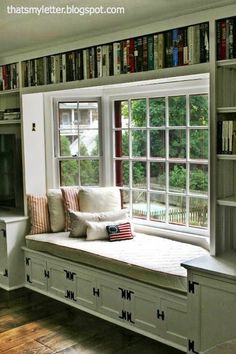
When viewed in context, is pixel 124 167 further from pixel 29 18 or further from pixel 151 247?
pixel 29 18

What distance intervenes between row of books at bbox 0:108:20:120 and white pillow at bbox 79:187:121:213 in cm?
108

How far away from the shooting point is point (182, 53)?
331 cm

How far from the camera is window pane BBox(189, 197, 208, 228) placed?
4.00 metres

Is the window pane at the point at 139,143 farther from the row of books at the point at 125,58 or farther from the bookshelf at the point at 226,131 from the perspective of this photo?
the bookshelf at the point at 226,131

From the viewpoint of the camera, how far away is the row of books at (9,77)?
4.76 metres

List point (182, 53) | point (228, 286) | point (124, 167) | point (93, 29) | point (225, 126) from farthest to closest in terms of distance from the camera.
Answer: point (124, 167) → point (93, 29) → point (182, 53) → point (225, 126) → point (228, 286)

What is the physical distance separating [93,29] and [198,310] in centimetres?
230

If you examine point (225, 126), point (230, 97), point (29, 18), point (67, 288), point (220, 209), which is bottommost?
point (67, 288)

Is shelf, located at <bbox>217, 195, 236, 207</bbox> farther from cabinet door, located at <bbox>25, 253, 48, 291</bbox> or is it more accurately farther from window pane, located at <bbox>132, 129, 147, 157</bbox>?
cabinet door, located at <bbox>25, 253, 48, 291</bbox>

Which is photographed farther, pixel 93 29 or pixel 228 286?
pixel 93 29

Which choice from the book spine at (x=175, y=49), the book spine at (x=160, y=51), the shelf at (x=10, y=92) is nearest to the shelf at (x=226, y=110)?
the book spine at (x=175, y=49)

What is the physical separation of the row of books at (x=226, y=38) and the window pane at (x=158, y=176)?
1433 mm

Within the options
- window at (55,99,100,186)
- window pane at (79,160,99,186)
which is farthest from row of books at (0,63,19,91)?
window pane at (79,160,99,186)

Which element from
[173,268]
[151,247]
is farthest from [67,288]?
[173,268]
